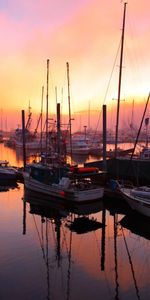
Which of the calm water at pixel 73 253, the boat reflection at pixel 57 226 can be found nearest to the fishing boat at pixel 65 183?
the boat reflection at pixel 57 226

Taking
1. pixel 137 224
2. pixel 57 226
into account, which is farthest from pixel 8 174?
pixel 137 224

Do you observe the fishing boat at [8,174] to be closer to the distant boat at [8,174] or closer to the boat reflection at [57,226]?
the distant boat at [8,174]

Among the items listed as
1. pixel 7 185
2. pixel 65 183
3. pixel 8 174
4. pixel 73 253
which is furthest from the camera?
pixel 8 174

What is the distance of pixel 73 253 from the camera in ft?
64.1

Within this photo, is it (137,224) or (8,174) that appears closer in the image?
(137,224)

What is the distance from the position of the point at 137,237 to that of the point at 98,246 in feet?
9.11

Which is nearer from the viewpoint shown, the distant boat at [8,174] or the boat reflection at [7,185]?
the boat reflection at [7,185]

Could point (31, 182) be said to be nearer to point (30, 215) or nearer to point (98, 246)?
point (30, 215)

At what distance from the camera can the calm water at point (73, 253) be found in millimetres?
15203

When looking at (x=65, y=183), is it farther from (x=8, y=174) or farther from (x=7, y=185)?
(x=8, y=174)

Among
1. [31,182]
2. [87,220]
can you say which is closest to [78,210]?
[87,220]

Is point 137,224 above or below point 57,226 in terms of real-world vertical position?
above

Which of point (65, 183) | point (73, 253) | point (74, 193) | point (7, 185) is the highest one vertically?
point (65, 183)

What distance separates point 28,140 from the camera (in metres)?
113
